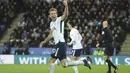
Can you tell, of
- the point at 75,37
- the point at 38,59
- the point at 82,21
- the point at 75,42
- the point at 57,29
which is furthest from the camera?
the point at 82,21

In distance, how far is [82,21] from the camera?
28.6 meters

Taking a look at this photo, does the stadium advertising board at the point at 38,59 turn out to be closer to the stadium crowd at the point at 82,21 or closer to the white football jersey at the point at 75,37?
the stadium crowd at the point at 82,21

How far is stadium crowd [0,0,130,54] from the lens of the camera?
26.8m

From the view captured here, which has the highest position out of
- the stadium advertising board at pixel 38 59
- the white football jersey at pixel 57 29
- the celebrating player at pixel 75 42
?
the white football jersey at pixel 57 29

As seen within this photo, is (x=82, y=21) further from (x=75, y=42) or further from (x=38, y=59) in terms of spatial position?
(x=75, y=42)

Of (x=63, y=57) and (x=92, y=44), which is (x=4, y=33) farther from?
(x=63, y=57)

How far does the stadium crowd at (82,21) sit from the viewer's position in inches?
1054

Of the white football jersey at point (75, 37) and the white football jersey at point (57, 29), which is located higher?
the white football jersey at point (57, 29)

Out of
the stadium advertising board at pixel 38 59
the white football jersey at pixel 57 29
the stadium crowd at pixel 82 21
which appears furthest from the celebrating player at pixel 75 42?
the stadium crowd at pixel 82 21

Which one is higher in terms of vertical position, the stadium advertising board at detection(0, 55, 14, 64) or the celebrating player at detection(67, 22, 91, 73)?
the celebrating player at detection(67, 22, 91, 73)

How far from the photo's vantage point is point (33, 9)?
101 ft

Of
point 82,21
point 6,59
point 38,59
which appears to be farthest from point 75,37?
point 82,21


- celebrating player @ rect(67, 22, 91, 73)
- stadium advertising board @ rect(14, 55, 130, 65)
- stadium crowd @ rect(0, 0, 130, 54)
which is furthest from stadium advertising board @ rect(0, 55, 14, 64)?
celebrating player @ rect(67, 22, 91, 73)

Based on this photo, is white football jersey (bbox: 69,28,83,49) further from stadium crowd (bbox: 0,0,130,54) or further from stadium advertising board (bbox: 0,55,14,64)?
stadium crowd (bbox: 0,0,130,54)
